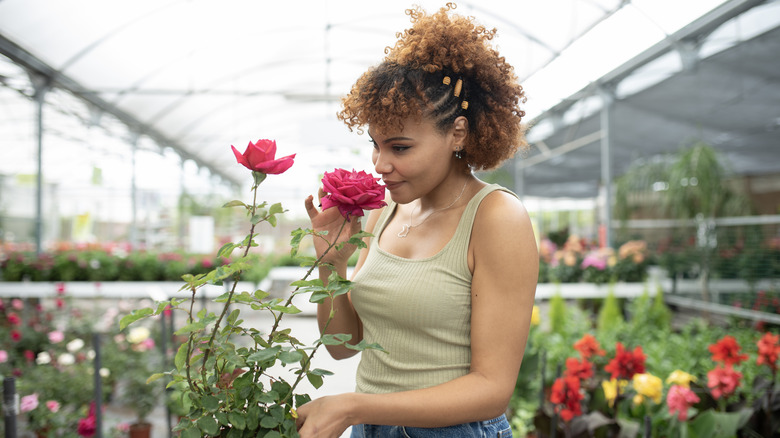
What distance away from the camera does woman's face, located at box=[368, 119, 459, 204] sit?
0.94 meters

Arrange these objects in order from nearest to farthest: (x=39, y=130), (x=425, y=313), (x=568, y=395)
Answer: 1. (x=425, y=313)
2. (x=568, y=395)
3. (x=39, y=130)

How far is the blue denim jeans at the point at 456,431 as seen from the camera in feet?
3.09

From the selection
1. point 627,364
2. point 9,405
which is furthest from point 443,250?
point 627,364

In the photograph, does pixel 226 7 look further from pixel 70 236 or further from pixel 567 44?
pixel 70 236

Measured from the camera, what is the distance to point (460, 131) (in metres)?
1.00

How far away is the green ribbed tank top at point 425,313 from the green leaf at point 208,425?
35 centimetres

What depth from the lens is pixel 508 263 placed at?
2.89 feet

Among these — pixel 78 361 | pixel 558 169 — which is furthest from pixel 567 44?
pixel 558 169

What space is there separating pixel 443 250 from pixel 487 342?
0.59 ft

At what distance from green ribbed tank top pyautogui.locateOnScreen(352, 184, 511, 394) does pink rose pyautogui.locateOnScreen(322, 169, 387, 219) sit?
0.16 m

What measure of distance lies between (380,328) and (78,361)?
124 inches

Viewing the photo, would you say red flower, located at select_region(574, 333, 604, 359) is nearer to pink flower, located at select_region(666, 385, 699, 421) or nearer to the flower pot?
pink flower, located at select_region(666, 385, 699, 421)

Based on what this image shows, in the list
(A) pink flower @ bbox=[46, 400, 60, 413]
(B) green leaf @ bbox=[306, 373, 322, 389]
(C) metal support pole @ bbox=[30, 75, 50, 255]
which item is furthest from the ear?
(C) metal support pole @ bbox=[30, 75, 50, 255]

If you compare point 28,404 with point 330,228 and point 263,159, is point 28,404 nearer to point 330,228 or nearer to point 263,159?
point 330,228
